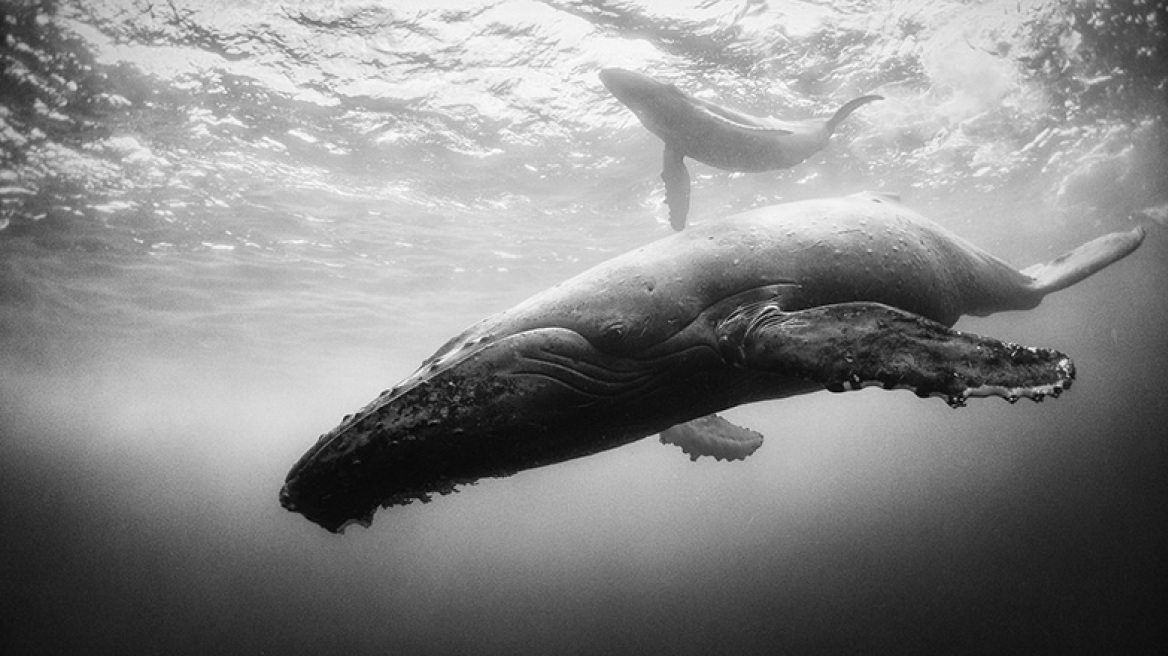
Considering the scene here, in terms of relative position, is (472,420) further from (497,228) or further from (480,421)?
(497,228)

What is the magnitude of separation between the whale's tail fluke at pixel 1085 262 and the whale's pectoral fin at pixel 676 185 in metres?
Answer: 3.47

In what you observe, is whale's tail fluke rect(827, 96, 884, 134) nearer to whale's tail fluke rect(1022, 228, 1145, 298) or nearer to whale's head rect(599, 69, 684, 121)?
whale's head rect(599, 69, 684, 121)

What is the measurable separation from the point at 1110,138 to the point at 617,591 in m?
22.5

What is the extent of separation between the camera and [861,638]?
49.0 feet

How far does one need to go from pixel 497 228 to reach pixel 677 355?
55.3ft

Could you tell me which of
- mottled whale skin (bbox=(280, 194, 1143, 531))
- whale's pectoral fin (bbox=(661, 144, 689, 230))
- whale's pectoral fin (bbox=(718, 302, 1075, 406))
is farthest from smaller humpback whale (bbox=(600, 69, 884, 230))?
whale's pectoral fin (bbox=(718, 302, 1075, 406))

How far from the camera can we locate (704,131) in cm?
600

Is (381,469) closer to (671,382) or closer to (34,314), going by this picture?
(671,382)

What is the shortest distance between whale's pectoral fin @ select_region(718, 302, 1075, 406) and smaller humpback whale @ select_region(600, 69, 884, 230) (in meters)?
3.96

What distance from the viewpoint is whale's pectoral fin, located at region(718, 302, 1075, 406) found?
7.35ft

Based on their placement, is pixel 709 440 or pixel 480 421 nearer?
pixel 480 421

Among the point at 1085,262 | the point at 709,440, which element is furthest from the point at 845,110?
the point at 709,440

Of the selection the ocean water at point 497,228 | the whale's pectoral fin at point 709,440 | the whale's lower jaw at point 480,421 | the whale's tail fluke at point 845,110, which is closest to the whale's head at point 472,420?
the whale's lower jaw at point 480,421

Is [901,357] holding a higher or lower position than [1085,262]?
lower
